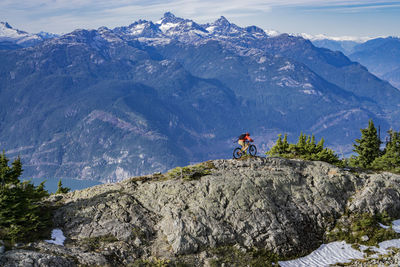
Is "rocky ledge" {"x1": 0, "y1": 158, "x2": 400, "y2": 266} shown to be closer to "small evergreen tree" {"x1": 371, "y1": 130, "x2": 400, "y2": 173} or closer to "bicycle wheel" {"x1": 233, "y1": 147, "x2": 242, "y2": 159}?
"bicycle wheel" {"x1": 233, "y1": 147, "x2": 242, "y2": 159}

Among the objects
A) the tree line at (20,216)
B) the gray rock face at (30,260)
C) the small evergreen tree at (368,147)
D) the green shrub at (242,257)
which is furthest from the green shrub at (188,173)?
the small evergreen tree at (368,147)

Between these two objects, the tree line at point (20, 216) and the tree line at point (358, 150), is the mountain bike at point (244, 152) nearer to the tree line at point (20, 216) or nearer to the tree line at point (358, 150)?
the tree line at point (358, 150)

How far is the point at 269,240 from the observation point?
32344 millimetres

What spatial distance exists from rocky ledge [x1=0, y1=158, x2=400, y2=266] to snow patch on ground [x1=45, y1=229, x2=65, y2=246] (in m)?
0.45

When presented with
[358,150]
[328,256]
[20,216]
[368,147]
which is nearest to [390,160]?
[368,147]

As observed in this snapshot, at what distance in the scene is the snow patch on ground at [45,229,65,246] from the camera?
28.9 meters

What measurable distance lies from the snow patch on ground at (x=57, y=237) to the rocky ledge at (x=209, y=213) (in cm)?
45

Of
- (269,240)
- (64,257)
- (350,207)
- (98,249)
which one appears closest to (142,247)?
(98,249)

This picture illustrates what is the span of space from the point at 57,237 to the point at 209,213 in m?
13.0

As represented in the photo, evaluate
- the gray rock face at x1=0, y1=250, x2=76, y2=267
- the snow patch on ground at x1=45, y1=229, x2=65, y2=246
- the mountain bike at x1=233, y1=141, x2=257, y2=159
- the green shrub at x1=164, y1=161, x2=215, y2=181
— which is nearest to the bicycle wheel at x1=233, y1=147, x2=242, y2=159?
the mountain bike at x1=233, y1=141, x2=257, y2=159

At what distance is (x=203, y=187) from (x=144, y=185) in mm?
6194

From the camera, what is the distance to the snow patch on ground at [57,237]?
28.9 metres

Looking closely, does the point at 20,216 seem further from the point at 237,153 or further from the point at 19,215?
the point at 237,153

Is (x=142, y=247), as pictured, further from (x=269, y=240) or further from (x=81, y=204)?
(x=269, y=240)
